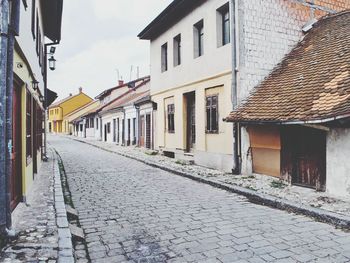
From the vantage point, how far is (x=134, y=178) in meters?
10.5

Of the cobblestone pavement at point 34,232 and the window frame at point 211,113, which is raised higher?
the window frame at point 211,113

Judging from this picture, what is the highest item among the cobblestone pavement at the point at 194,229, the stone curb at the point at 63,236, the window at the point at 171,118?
the window at the point at 171,118

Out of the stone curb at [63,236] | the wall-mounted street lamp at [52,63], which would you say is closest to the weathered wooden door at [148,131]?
the wall-mounted street lamp at [52,63]

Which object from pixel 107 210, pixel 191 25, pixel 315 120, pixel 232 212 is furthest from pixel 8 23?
pixel 191 25

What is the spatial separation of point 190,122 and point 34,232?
10.3m

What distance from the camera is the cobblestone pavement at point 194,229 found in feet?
13.7

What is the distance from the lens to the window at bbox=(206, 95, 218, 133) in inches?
461

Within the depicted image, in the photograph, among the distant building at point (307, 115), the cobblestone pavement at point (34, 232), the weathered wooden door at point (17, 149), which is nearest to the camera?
the cobblestone pavement at point (34, 232)

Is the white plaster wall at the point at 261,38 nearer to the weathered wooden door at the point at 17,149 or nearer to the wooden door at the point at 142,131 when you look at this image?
the weathered wooden door at the point at 17,149

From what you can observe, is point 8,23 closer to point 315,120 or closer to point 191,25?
point 315,120

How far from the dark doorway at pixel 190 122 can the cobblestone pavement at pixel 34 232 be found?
308 inches

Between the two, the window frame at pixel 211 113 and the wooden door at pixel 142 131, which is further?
the wooden door at pixel 142 131

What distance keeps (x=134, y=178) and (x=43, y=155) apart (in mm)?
6215

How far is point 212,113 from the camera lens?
472 inches
